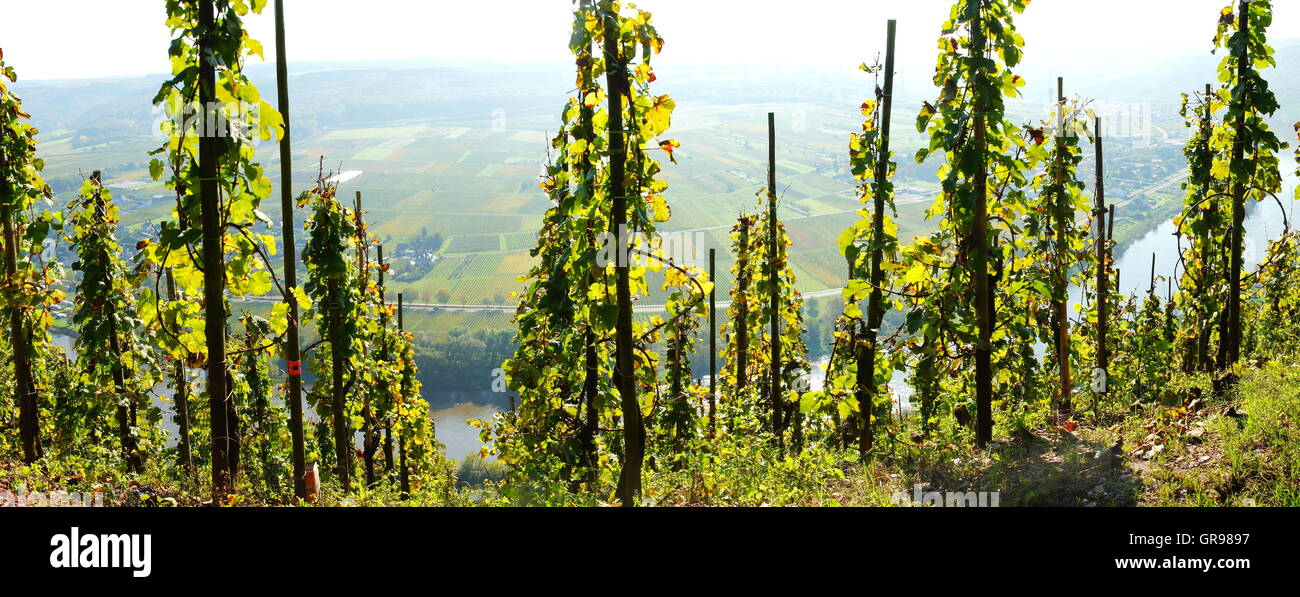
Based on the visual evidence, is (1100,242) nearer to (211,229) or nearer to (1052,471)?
(1052,471)

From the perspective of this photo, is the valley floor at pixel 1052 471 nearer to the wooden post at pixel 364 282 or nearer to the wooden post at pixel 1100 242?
the wooden post at pixel 1100 242

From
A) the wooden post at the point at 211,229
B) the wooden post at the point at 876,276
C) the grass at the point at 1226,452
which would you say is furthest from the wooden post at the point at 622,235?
the grass at the point at 1226,452

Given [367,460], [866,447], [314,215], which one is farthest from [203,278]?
[367,460]

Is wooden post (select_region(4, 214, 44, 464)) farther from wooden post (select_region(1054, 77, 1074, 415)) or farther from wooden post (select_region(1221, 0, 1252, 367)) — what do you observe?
wooden post (select_region(1221, 0, 1252, 367))

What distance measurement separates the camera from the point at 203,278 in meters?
6.04

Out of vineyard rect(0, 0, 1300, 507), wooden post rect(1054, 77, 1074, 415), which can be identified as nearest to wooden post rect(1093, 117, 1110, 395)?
vineyard rect(0, 0, 1300, 507)

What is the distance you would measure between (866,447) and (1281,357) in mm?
5958

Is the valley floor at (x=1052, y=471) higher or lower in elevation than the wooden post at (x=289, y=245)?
lower

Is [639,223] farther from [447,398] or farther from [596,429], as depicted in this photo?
[447,398]

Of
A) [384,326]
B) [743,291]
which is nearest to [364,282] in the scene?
[384,326]

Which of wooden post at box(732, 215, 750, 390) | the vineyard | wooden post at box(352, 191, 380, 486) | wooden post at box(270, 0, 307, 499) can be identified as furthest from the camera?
wooden post at box(732, 215, 750, 390)

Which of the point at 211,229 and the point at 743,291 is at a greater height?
the point at 211,229

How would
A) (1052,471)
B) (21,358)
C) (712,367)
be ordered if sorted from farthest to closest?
(712,367) → (21,358) → (1052,471)

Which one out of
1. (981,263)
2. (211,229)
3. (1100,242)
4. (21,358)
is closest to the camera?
(211,229)
